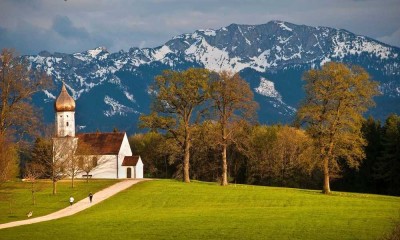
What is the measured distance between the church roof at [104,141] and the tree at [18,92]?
34.3 meters

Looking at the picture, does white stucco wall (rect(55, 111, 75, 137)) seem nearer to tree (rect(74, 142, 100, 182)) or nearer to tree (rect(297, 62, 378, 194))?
tree (rect(74, 142, 100, 182))

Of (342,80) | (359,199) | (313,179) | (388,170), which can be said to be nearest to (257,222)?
(359,199)

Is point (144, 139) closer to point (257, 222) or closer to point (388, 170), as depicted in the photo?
point (388, 170)

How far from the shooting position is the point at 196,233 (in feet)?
135

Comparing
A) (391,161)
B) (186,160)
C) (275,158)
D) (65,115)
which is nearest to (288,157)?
(275,158)

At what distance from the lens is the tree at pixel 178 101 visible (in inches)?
3142

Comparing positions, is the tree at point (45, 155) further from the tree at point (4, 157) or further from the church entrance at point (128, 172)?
the church entrance at point (128, 172)

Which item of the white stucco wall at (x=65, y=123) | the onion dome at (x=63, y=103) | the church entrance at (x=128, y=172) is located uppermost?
the onion dome at (x=63, y=103)

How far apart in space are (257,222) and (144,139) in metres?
88.5

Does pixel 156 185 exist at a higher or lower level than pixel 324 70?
lower

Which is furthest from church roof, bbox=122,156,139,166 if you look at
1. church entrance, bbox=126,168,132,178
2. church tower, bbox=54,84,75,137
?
church tower, bbox=54,84,75,137

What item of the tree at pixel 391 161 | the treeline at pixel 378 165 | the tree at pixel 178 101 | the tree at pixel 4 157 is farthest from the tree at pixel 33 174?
the tree at pixel 391 161

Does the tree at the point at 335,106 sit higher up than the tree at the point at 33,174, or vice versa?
the tree at the point at 335,106

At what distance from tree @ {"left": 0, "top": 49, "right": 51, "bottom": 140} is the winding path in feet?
28.8
